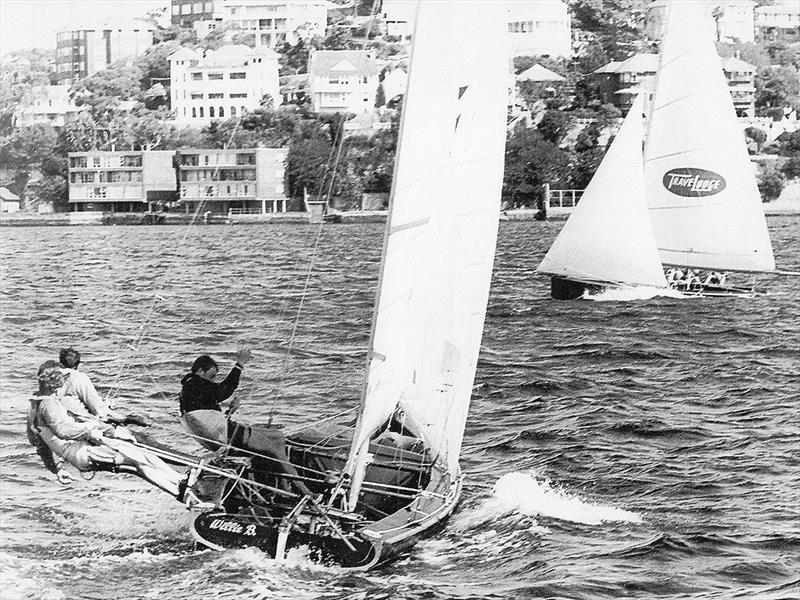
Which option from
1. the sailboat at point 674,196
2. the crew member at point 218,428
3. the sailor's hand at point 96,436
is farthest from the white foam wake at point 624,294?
the sailor's hand at point 96,436

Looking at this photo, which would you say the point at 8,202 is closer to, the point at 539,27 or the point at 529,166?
the point at 529,166

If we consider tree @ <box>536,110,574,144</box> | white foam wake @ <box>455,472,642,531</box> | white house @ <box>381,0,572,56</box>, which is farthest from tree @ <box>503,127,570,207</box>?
white foam wake @ <box>455,472,642,531</box>

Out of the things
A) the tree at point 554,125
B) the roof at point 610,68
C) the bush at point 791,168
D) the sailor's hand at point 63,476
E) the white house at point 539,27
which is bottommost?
the sailor's hand at point 63,476

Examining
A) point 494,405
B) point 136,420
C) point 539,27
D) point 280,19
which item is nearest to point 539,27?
point 539,27

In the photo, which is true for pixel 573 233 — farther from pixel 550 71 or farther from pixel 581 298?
A: pixel 550 71

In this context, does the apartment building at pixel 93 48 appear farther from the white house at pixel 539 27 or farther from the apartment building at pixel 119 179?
the white house at pixel 539 27
